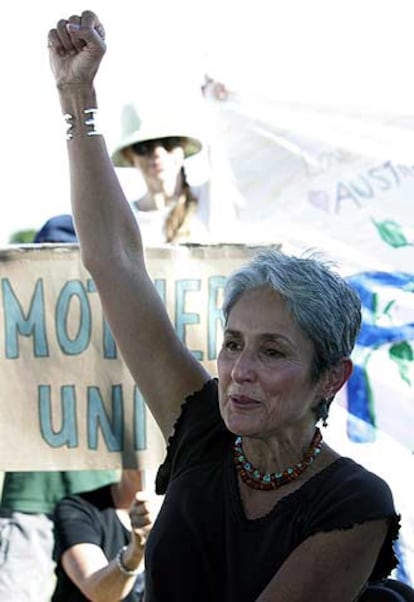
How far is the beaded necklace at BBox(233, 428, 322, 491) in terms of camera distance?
2037mm

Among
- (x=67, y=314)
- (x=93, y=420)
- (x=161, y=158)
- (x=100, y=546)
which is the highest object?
(x=161, y=158)

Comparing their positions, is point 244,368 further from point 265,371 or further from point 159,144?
point 159,144

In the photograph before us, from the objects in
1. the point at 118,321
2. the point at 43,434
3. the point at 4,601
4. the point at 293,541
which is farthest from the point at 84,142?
the point at 4,601

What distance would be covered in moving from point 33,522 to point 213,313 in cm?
80

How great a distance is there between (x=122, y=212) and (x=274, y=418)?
22.1 inches

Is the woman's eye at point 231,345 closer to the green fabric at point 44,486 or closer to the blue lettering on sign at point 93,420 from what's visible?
the blue lettering on sign at point 93,420

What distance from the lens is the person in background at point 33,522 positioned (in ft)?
10.8

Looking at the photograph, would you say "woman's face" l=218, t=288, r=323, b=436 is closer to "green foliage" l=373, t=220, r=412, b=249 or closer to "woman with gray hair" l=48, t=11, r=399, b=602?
"woman with gray hair" l=48, t=11, r=399, b=602

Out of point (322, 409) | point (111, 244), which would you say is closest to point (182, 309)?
point (111, 244)

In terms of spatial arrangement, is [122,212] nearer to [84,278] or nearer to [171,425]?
[171,425]

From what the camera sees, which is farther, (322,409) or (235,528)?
(322,409)

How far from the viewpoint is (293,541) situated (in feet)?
6.42

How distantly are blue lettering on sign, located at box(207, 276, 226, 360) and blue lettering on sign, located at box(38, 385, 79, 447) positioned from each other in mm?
381

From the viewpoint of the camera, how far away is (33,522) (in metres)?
3.38
